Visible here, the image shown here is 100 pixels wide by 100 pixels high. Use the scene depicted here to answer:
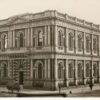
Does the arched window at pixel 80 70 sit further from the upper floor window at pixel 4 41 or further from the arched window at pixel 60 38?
the upper floor window at pixel 4 41

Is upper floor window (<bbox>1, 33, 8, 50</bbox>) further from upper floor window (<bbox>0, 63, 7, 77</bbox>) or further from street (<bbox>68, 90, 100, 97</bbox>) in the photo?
street (<bbox>68, 90, 100, 97</bbox>)

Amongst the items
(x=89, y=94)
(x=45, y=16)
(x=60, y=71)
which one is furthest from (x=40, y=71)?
(x=89, y=94)

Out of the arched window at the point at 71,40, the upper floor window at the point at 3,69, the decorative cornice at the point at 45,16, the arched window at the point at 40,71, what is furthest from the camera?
the arched window at the point at 71,40

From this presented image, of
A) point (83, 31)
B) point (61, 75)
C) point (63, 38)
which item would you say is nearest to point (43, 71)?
point (61, 75)

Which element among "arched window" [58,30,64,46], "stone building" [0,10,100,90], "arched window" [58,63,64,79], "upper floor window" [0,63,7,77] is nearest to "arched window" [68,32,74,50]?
"stone building" [0,10,100,90]

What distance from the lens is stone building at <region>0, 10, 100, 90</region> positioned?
43.1 feet

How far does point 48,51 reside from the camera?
1349 centimetres

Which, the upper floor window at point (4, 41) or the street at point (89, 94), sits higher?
the upper floor window at point (4, 41)

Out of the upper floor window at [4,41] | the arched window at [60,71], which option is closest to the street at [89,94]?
the arched window at [60,71]

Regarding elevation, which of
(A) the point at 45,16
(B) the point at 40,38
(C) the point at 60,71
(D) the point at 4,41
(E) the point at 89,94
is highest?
(A) the point at 45,16

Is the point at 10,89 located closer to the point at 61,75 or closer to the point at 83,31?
the point at 61,75

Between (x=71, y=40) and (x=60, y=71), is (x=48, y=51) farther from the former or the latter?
(x=71, y=40)

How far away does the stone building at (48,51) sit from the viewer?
13141 millimetres

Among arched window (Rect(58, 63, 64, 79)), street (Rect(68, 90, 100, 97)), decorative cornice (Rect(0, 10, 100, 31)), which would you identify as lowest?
street (Rect(68, 90, 100, 97))
